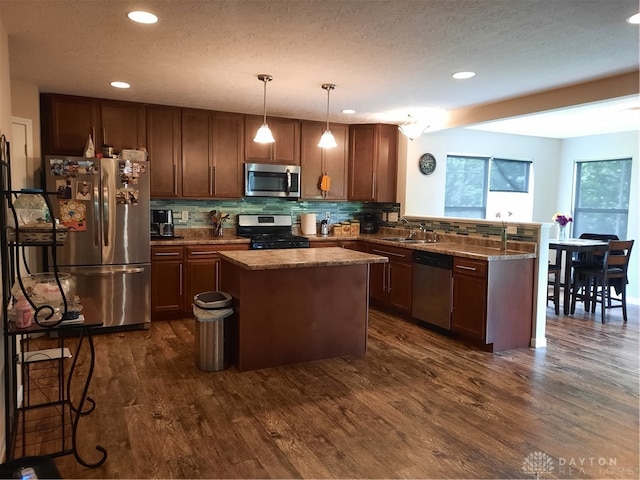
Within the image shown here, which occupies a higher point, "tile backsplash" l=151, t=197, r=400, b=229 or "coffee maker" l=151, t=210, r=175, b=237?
"tile backsplash" l=151, t=197, r=400, b=229

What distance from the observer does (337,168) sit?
5922 mm

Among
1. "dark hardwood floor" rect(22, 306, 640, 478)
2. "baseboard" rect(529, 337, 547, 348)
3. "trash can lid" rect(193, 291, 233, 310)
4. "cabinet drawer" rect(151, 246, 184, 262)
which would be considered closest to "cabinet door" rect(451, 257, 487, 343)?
"dark hardwood floor" rect(22, 306, 640, 478)

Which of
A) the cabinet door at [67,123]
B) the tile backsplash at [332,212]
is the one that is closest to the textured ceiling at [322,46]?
the cabinet door at [67,123]

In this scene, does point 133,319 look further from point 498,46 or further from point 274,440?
point 498,46

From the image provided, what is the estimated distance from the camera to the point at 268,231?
18.9 feet

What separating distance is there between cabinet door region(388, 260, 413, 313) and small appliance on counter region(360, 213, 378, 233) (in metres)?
1.16

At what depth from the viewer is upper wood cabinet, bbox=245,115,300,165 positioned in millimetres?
5355

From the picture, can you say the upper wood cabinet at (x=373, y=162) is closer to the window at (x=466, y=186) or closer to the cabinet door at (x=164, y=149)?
the window at (x=466, y=186)

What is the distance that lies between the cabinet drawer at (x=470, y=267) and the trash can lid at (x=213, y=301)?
2122 mm

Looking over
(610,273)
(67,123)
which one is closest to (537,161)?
(610,273)

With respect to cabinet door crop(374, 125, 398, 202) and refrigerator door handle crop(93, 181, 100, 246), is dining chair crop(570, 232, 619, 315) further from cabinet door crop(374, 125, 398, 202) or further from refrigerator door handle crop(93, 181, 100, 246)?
refrigerator door handle crop(93, 181, 100, 246)

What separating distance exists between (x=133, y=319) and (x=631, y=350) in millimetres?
4684

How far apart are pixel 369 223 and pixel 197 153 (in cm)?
251

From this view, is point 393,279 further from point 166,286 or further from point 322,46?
point 322,46
